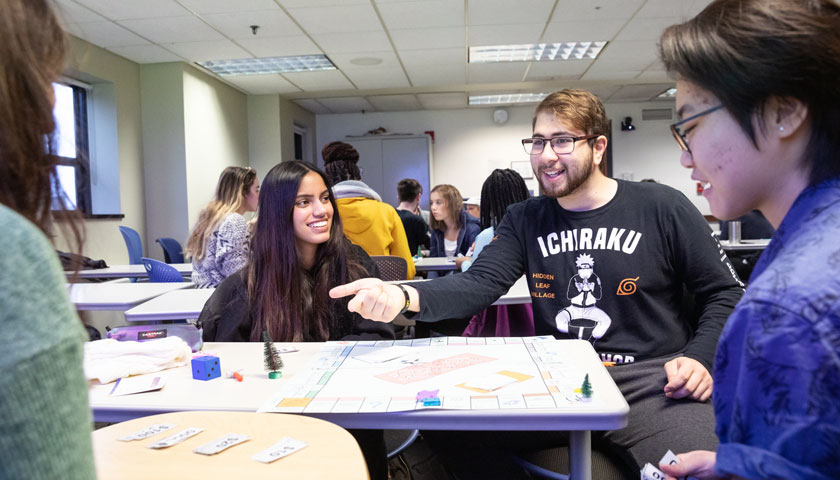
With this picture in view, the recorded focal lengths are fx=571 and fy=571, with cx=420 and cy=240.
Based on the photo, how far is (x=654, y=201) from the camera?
1663 mm

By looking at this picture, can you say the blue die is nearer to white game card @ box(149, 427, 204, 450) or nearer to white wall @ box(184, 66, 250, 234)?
white game card @ box(149, 427, 204, 450)

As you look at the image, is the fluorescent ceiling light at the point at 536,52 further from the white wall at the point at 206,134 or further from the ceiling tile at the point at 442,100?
the white wall at the point at 206,134

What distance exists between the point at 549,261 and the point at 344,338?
71cm

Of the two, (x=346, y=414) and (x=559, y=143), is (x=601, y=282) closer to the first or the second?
(x=559, y=143)

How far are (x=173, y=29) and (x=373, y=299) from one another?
508 cm

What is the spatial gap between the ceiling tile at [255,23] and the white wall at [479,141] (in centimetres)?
433

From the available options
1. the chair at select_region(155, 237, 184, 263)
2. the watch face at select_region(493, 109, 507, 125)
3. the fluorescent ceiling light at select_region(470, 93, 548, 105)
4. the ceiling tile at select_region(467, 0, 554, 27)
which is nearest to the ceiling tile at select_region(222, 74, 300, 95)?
the chair at select_region(155, 237, 184, 263)

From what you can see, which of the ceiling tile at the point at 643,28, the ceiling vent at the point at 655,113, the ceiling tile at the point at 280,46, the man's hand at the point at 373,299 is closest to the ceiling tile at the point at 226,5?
the ceiling tile at the point at 280,46

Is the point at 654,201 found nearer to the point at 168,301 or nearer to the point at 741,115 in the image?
the point at 741,115

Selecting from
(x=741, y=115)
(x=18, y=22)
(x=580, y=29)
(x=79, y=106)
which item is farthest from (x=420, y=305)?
(x=79, y=106)

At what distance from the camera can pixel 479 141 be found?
9961 mm

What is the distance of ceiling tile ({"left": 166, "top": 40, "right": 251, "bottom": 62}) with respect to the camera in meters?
5.90

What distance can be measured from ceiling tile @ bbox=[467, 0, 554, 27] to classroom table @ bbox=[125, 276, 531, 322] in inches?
124

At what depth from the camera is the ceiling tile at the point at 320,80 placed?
7250 millimetres
